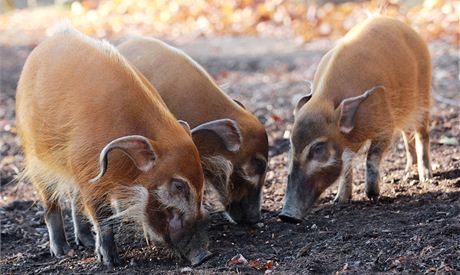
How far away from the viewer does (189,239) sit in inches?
171

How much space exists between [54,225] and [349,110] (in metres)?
1.98

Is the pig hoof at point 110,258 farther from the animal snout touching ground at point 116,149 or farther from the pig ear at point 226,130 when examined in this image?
the pig ear at point 226,130

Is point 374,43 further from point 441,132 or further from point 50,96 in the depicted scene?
point 50,96

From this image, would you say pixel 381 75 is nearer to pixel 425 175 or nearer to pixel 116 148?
pixel 425 175

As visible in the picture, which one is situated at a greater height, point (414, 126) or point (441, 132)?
point (414, 126)

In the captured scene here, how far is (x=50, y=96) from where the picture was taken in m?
4.55

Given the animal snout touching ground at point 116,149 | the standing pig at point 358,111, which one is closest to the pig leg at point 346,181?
the standing pig at point 358,111

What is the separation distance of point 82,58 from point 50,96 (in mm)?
280

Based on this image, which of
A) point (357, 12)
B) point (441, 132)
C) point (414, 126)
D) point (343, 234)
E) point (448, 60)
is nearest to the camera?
point (343, 234)

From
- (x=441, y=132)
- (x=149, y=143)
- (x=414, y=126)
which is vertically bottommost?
(x=441, y=132)

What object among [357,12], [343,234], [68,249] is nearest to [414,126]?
[343,234]

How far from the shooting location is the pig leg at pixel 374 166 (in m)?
5.32

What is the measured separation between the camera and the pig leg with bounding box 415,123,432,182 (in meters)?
5.76

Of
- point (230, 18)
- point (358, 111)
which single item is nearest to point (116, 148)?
point (358, 111)
